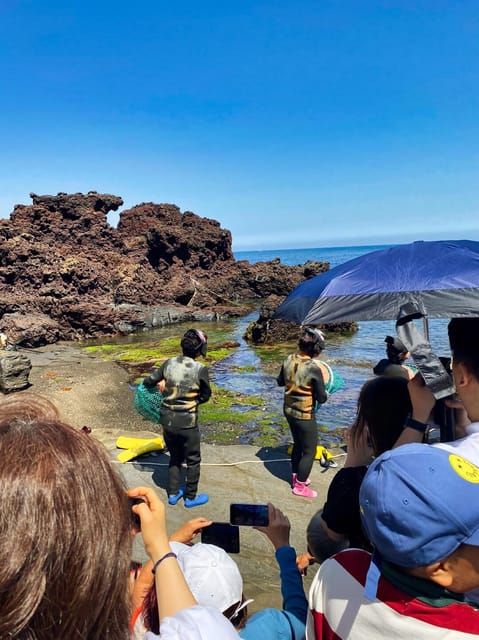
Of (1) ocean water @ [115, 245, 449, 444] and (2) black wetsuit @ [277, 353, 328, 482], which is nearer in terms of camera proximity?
(2) black wetsuit @ [277, 353, 328, 482]

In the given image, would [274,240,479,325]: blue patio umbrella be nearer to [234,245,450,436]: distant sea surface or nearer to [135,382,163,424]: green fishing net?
[135,382,163,424]: green fishing net

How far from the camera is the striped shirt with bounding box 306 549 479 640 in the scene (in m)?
1.31

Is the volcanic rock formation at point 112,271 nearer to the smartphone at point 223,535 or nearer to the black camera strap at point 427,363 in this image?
the smartphone at point 223,535

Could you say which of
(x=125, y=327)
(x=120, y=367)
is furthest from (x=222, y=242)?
(x=120, y=367)

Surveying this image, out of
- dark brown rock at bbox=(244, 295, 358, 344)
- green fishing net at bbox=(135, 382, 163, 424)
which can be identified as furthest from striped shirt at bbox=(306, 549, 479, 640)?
dark brown rock at bbox=(244, 295, 358, 344)

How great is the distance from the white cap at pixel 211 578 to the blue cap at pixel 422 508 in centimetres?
85

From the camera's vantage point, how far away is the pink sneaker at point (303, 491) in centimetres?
588

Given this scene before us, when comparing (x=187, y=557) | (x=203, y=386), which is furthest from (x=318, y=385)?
(x=187, y=557)

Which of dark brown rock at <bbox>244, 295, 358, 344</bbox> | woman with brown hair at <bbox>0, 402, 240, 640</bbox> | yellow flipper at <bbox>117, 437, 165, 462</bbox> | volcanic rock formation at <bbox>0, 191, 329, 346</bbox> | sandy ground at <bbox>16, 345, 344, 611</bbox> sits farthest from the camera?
volcanic rock formation at <bbox>0, 191, 329, 346</bbox>

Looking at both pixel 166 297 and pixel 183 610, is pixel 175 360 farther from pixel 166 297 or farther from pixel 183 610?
pixel 166 297

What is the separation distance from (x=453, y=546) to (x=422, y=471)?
223mm

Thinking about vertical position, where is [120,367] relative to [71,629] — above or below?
below

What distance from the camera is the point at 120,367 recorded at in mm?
16406

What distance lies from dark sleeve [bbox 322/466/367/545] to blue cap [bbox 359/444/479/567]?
103cm
